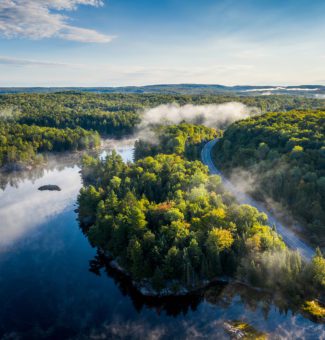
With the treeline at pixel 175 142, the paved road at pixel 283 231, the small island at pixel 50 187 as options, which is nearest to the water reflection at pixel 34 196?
the small island at pixel 50 187

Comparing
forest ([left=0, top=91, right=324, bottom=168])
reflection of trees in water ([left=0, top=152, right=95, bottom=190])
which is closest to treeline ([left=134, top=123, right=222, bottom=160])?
forest ([left=0, top=91, right=324, bottom=168])

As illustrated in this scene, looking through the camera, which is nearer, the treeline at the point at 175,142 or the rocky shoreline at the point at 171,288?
the rocky shoreline at the point at 171,288

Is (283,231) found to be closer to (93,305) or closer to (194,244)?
(194,244)

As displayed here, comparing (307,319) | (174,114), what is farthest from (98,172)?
(174,114)

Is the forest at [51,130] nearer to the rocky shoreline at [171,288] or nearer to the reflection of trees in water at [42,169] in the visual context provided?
the reflection of trees in water at [42,169]

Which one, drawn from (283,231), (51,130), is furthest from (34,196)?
(283,231)

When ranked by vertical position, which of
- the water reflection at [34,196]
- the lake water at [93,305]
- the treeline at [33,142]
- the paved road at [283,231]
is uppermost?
the treeline at [33,142]
